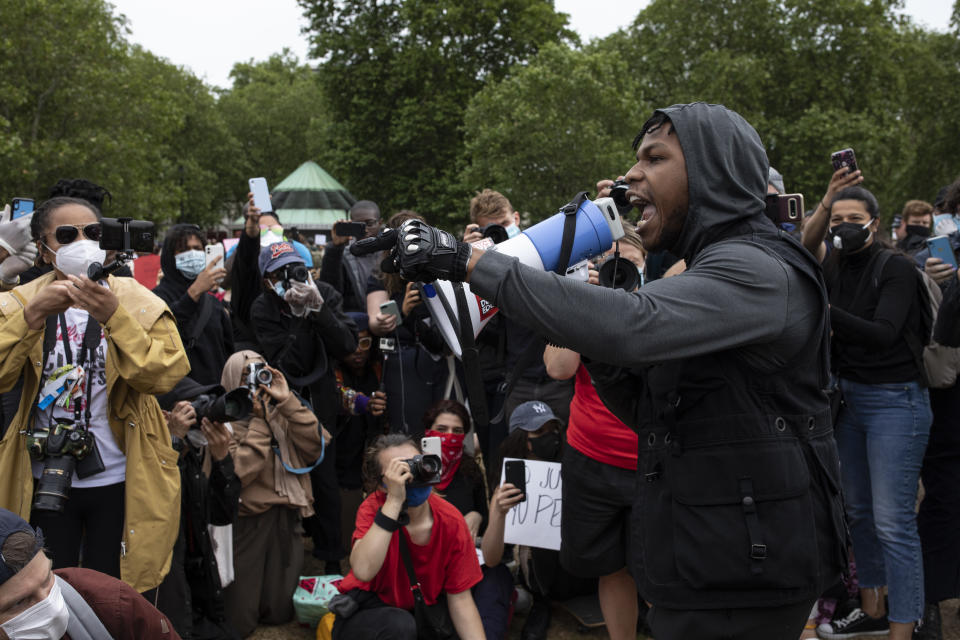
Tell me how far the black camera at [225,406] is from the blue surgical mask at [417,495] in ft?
2.72

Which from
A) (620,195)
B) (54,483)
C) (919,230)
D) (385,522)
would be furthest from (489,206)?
(919,230)

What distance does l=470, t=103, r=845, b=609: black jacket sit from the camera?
171cm

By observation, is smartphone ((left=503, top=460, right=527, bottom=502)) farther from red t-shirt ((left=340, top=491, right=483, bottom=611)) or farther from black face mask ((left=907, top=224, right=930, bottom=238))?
black face mask ((left=907, top=224, right=930, bottom=238))

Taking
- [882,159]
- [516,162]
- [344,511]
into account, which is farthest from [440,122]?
[344,511]

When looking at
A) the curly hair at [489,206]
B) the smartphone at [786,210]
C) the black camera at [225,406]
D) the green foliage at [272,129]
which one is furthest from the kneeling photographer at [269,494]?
the green foliage at [272,129]

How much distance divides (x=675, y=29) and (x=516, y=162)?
45.6ft

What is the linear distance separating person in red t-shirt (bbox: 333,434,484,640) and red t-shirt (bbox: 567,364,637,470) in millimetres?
799

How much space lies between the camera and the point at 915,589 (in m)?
3.97

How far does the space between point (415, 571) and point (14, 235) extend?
272cm

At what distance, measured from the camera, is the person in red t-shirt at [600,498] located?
132 inches

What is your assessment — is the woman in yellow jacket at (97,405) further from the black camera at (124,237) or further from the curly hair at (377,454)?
the curly hair at (377,454)

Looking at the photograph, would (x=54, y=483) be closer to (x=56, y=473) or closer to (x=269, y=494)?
(x=56, y=473)

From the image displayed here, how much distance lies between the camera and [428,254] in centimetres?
177

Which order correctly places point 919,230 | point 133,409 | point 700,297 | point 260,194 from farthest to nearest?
point 919,230, point 260,194, point 133,409, point 700,297
